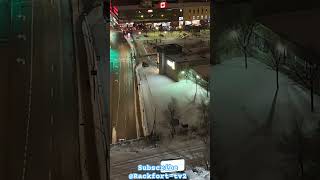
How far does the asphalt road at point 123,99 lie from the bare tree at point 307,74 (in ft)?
2.67

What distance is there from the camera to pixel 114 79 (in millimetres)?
2367

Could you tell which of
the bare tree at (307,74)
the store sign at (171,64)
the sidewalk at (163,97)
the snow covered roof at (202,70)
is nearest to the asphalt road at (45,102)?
the sidewalk at (163,97)

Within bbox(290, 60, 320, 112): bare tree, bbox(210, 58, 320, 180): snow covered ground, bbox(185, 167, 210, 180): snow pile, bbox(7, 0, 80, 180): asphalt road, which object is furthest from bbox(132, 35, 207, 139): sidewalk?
bbox(290, 60, 320, 112): bare tree

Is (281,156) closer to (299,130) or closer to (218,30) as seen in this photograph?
(299,130)

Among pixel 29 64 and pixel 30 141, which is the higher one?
pixel 29 64

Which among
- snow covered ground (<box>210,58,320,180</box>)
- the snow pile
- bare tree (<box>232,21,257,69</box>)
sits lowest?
the snow pile

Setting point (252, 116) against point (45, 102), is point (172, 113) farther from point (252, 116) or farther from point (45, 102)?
point (45, 102)

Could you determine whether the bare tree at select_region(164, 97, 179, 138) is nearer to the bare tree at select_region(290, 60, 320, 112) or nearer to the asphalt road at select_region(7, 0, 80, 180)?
the asphalt road at select_region(7, 0, 80, 180)

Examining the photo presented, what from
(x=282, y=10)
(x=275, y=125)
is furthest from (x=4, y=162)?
(x=282, y=10)

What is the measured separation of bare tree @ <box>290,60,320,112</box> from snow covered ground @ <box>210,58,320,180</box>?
1.2 inches

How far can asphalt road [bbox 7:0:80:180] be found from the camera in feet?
7.73

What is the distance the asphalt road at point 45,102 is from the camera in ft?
7.73

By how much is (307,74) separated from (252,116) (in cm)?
34

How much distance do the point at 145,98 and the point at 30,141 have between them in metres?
0.60
